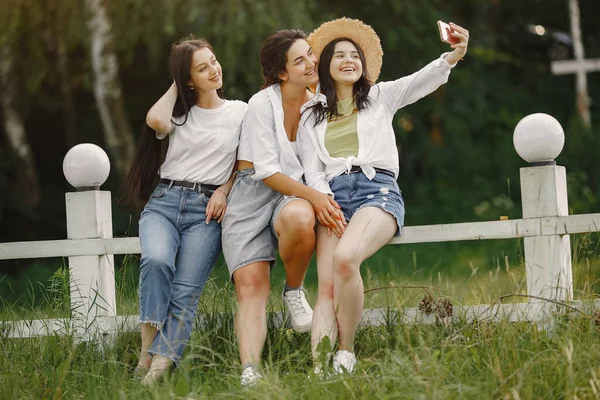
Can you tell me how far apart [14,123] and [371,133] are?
7.20 m

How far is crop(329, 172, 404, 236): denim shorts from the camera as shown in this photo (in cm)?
361

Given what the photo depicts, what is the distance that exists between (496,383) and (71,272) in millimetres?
2086

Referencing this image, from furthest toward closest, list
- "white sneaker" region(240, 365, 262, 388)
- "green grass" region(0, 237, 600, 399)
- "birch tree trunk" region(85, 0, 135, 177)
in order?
"birch tree trunk" region(85, 0, 135, 177) < "white sneaker" region(240, 365, 262, 388) < "green grass" region(0, 237, 600, 399)

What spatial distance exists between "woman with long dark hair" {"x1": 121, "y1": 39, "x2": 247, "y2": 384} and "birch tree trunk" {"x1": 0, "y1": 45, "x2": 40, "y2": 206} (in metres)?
6.18

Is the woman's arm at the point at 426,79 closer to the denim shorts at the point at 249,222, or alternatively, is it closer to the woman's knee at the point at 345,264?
the denim shorts at the point at 249,222

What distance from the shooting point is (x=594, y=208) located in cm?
1042

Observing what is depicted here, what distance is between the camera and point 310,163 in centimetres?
375

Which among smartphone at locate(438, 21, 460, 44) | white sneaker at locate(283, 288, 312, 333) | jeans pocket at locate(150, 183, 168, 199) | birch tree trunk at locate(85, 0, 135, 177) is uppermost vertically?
Answer: birch tree trunk at locate(85, 0, 135, 177)

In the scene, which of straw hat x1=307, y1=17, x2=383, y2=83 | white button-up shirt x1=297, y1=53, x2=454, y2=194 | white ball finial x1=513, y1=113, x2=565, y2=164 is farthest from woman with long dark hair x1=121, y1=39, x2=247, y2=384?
white ball finial x1=513, y1=113, x2=565, y2=164

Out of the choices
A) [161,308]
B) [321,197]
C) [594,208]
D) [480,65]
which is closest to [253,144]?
[321,197]

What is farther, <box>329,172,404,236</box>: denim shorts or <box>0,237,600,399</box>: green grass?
<box>329,172,404,236</box>: denim shorts

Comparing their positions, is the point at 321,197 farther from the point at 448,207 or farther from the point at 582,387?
the point at 448,207

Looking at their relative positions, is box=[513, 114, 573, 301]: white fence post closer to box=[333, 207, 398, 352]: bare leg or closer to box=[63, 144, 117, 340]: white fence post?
box=[333, 207, 398, 352]: bare leg

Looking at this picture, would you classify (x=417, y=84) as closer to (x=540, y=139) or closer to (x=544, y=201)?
(x=540, y=139)
